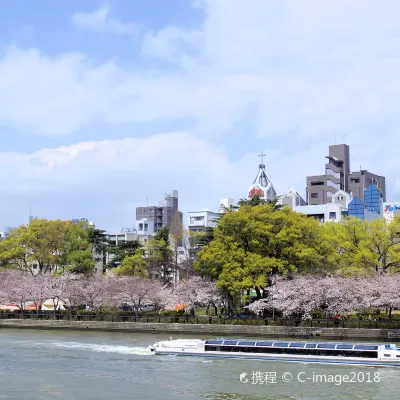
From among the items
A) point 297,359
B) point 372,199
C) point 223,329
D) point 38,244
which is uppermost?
point 372,199

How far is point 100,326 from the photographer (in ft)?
230

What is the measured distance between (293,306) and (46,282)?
32.5 m

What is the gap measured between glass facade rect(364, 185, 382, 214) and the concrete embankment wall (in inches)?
2626

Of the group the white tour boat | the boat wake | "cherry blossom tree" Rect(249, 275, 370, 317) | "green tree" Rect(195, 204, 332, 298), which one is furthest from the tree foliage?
the white tour boat

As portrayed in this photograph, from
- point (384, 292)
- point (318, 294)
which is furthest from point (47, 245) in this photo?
point (384, 292)

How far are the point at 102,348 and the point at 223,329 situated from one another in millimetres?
15279

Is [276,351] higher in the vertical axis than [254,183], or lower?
lower

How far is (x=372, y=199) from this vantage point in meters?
122

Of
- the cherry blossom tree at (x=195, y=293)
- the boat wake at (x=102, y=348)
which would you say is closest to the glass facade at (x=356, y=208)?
the cherry blossom tree at (x=195, y=293)

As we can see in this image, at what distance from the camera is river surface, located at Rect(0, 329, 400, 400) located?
1307 inches

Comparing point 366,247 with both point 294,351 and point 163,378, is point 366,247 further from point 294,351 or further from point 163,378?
point 163,378

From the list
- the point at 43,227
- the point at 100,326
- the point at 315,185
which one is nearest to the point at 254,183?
the point at 315,185

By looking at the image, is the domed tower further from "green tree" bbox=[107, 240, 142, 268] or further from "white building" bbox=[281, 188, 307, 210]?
"green tree" bbox=[107, 240, 142, 268]

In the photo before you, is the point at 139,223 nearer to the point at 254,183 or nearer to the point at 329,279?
the point at 254,183
